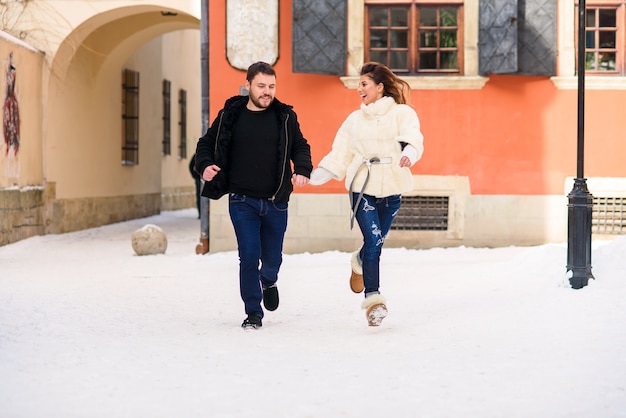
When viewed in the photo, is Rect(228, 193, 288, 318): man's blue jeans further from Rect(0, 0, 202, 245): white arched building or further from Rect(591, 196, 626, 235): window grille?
Rect(0, 0, 202, 245): white arched building

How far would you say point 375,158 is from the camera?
21.3 feet

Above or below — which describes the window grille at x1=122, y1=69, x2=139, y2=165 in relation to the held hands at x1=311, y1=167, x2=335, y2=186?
above

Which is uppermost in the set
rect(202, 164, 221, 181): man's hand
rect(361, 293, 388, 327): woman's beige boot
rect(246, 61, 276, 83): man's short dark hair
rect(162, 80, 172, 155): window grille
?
rect(162, 80, 172, 155): window grille

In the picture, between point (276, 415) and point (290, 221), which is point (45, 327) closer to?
point (276, 415)

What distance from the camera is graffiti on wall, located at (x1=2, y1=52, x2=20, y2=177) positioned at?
13.4 metres

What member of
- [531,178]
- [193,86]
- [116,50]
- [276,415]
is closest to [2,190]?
[116,50]

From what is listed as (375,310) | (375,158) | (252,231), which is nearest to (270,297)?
(252,231)

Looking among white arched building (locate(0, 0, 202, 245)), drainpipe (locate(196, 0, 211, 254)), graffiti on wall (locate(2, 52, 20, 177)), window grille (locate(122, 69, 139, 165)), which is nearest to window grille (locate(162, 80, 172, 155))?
white arched building (locate(0, 0, 202, 245))

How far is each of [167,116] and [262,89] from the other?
703 inches

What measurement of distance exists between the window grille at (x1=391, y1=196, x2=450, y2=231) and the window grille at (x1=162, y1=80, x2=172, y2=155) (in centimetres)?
1239

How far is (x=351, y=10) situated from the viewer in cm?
1193

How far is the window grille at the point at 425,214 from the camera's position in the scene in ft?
40.0

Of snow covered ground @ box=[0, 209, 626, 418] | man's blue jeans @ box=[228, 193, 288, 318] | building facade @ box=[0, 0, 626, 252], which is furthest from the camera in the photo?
building facade @ box=[0, 0, 626, 252]

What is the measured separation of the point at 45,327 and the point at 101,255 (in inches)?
243
